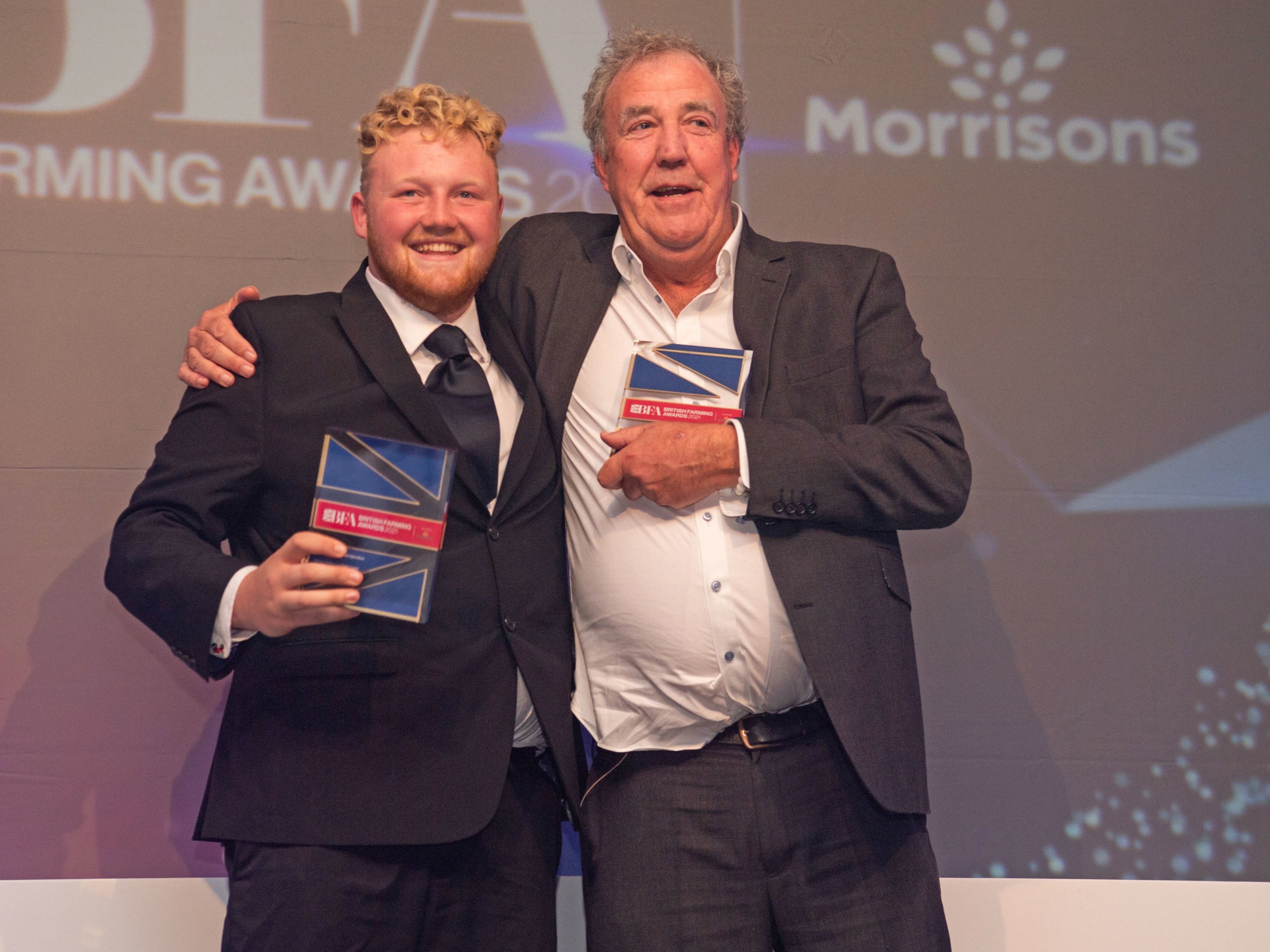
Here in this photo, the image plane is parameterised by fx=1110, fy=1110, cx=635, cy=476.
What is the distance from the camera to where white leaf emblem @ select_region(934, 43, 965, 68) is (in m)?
3.07

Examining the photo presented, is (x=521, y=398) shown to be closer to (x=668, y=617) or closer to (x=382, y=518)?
(x=668, y=617)

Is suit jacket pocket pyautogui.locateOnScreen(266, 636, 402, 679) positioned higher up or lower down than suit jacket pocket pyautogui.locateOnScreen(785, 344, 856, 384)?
lower down

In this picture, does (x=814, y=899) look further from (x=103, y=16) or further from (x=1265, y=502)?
(x=103, y=16)

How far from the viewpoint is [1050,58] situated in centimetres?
309

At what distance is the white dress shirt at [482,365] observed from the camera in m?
1.83

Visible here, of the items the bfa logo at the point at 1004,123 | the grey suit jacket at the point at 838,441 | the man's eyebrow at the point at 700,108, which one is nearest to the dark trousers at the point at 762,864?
the grey suit jacket at the point at 838,441

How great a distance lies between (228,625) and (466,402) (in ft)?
1.74

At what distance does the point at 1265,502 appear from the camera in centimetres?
297

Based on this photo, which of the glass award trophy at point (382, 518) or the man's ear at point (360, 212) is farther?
the man's ear at point (360, 212)

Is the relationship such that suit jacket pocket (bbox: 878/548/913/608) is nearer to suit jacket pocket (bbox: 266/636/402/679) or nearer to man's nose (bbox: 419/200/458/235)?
suit jacket pocket (bbox: 266/636/402/679)

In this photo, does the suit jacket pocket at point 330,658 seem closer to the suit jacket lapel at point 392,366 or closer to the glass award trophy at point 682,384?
the suit jacket lapel at point 392,366

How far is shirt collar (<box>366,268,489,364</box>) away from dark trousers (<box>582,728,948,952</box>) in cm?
80

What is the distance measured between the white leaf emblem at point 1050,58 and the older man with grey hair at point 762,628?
1.50m

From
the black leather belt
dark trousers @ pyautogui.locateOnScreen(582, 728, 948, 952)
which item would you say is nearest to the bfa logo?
the black leather belt
